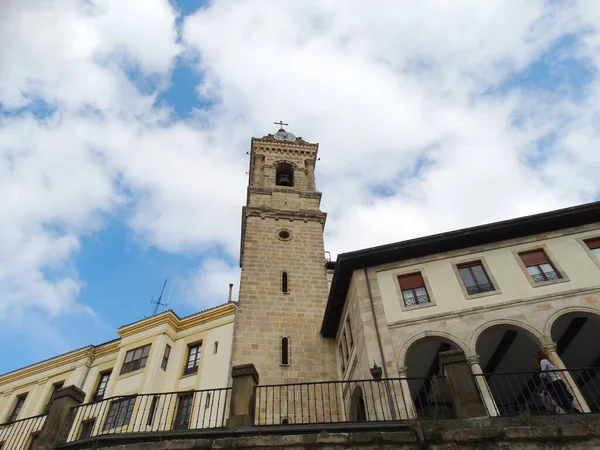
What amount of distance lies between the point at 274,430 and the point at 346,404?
6.81 meters

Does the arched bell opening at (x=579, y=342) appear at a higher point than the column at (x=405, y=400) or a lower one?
higher

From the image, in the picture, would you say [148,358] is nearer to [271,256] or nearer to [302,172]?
[271,256]

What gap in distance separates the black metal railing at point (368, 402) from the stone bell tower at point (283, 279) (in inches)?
57.7

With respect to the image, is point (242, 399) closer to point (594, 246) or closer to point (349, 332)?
point (349, 332)

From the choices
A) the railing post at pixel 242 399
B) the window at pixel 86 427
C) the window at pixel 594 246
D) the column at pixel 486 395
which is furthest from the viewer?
the window at pixel 86 427

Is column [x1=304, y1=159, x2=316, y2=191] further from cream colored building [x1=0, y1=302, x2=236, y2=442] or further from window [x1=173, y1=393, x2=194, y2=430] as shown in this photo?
window [x1=173, y1=393, x2=194, y2=430]

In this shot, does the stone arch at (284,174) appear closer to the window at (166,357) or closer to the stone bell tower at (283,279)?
the stone bell tower at (283,279)

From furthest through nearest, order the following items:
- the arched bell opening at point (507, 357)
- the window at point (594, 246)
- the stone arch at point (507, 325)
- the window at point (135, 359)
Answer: the window at point (135, 359) < the arched bell opening at point (507, 357) < the window at point (594, 246) < the stone arch at point (507, 325)

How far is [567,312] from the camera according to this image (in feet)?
39.3

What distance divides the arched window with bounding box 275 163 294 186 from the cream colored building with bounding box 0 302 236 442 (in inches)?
385

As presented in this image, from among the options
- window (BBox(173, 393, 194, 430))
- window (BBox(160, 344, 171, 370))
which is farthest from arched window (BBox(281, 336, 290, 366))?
window (BBox(160, 344, 171, 370))

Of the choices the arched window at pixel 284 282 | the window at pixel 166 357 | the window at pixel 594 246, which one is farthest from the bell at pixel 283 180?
the window at pixel 594 246

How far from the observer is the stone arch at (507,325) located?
11.8 meters

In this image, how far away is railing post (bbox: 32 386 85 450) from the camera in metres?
9.83
